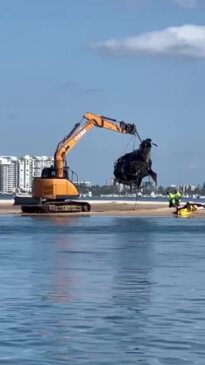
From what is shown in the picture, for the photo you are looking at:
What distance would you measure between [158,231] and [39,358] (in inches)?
1466

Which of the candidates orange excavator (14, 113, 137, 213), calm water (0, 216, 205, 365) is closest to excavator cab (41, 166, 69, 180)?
orange excavator (14, 113, 137, 213)

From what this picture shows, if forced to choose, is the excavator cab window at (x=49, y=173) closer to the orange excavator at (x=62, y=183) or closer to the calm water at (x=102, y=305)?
the orange excavator at (x=62, y=183)

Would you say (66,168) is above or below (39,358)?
above

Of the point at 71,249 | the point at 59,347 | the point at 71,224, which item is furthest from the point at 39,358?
the point at 71,224

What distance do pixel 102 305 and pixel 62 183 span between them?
49.9 metres

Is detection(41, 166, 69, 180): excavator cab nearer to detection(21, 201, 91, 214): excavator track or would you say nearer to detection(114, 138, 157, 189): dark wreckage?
detection(21, 201, 91, 214): excavator track

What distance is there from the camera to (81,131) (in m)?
73.4

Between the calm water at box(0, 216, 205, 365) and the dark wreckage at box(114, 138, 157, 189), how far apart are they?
110ft

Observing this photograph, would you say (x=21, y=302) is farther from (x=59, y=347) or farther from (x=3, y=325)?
(x=59, y=347)

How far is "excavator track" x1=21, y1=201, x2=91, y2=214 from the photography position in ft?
226

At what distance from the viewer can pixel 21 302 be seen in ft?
62.6

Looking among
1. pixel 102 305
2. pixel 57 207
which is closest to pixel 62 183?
pixel 57 207

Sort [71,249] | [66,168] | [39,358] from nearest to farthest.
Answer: [39,358] < [71,249] < [66,168]

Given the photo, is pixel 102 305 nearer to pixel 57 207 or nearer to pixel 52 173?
pixel 57 207
